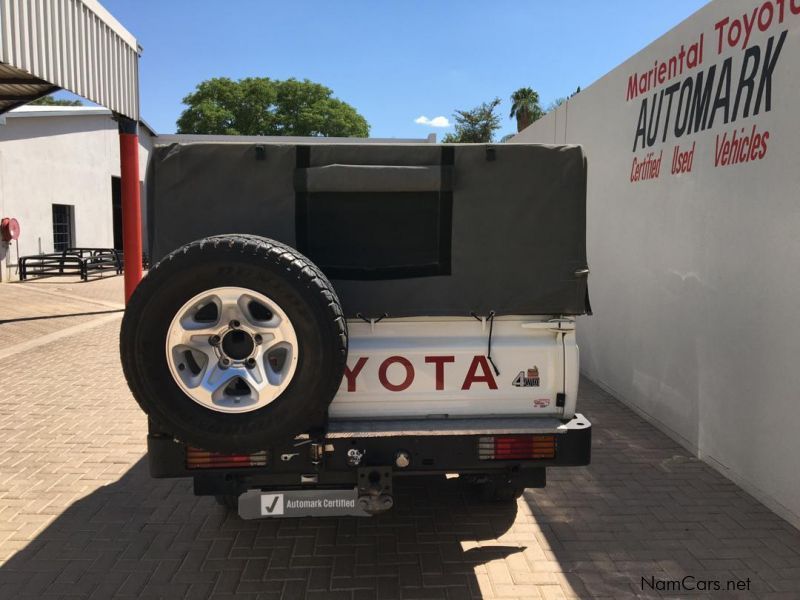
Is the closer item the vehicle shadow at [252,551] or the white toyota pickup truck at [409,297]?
the white toyota pickup truck at [409,297]

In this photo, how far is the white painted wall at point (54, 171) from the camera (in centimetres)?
1677

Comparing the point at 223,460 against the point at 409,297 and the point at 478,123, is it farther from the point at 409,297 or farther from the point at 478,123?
the point at 478,123

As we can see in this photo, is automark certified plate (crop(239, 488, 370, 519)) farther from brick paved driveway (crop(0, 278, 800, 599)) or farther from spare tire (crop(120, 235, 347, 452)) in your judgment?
brick paved driveway (crop(0, 278, 800, 599))

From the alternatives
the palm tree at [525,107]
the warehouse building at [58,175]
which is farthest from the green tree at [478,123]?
the warehouse building at [58,175]

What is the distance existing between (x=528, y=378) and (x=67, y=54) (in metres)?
10.2

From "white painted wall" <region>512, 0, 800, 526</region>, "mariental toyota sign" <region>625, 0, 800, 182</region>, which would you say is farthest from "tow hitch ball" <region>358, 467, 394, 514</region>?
"mariental toyota sign" <region>625, 0, 800, 182</region>

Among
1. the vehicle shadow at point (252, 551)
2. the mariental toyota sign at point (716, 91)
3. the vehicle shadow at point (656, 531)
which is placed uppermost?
the mariental toyota sign at point (716, 91)

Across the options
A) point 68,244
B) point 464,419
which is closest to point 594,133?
point 464,419

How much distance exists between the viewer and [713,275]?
4785mm

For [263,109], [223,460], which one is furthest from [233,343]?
[263,109]

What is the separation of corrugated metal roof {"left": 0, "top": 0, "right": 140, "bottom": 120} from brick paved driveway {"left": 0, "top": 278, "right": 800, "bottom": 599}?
6184 millimetres

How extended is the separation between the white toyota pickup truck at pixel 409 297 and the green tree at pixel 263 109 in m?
40.6

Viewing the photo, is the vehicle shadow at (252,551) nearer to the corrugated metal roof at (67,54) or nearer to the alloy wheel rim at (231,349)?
the alloy wheel rim at (231,349)

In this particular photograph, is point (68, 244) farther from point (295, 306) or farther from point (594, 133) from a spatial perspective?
point (295, 306)
